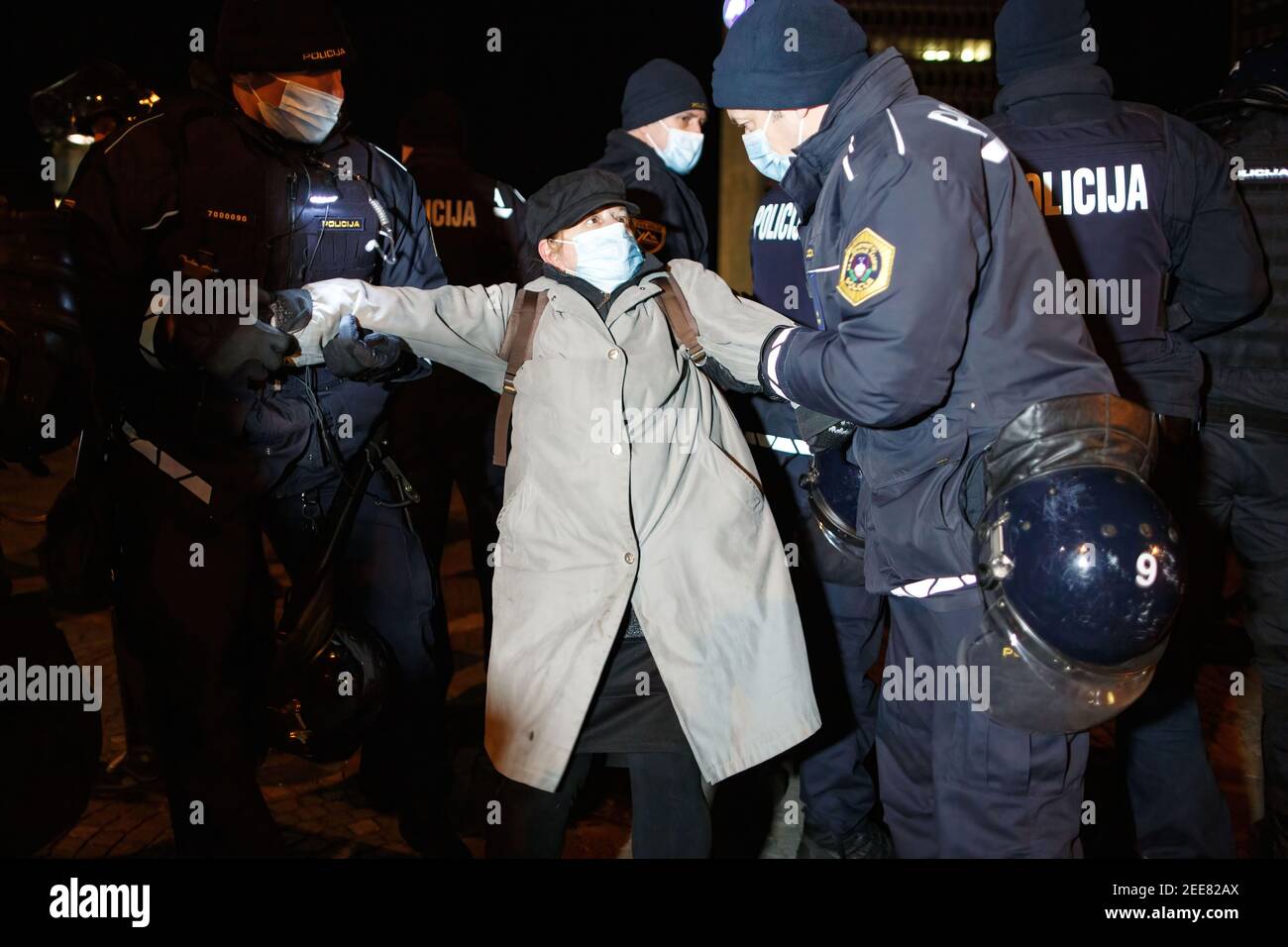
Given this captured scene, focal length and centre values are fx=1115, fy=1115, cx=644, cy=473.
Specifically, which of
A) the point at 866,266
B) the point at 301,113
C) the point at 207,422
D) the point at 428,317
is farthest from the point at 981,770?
the point at 301,113

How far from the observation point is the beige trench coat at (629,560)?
8.74ft

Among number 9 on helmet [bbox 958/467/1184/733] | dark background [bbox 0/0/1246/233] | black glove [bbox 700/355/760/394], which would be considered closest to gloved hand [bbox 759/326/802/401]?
black glove [bbox 700/355/760/394]

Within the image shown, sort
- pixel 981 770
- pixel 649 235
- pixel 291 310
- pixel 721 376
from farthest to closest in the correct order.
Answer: pixel 649 235, pixel 721 376, pixel 291 310, pixel 981 770

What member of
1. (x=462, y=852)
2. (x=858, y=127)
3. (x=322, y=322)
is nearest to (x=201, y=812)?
(x=462, y=852)

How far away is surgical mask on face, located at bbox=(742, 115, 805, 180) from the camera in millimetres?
2815

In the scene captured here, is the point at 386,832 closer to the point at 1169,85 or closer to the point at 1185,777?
the point at 1185,777

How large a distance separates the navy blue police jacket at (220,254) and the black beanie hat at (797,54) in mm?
1327

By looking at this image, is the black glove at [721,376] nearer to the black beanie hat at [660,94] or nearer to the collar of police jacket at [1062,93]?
the collar of police jacket at [1062,93]

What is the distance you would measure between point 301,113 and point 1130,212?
2358 mm

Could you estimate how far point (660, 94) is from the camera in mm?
4254

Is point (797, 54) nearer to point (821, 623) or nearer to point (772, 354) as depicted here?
point (772, 354)

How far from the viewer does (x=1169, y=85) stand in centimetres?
719

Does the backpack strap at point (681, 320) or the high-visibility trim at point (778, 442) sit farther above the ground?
the backpack strap at point (681, 320)

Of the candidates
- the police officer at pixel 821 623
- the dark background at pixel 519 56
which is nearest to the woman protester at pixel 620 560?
the police officer at pixel 821 623
